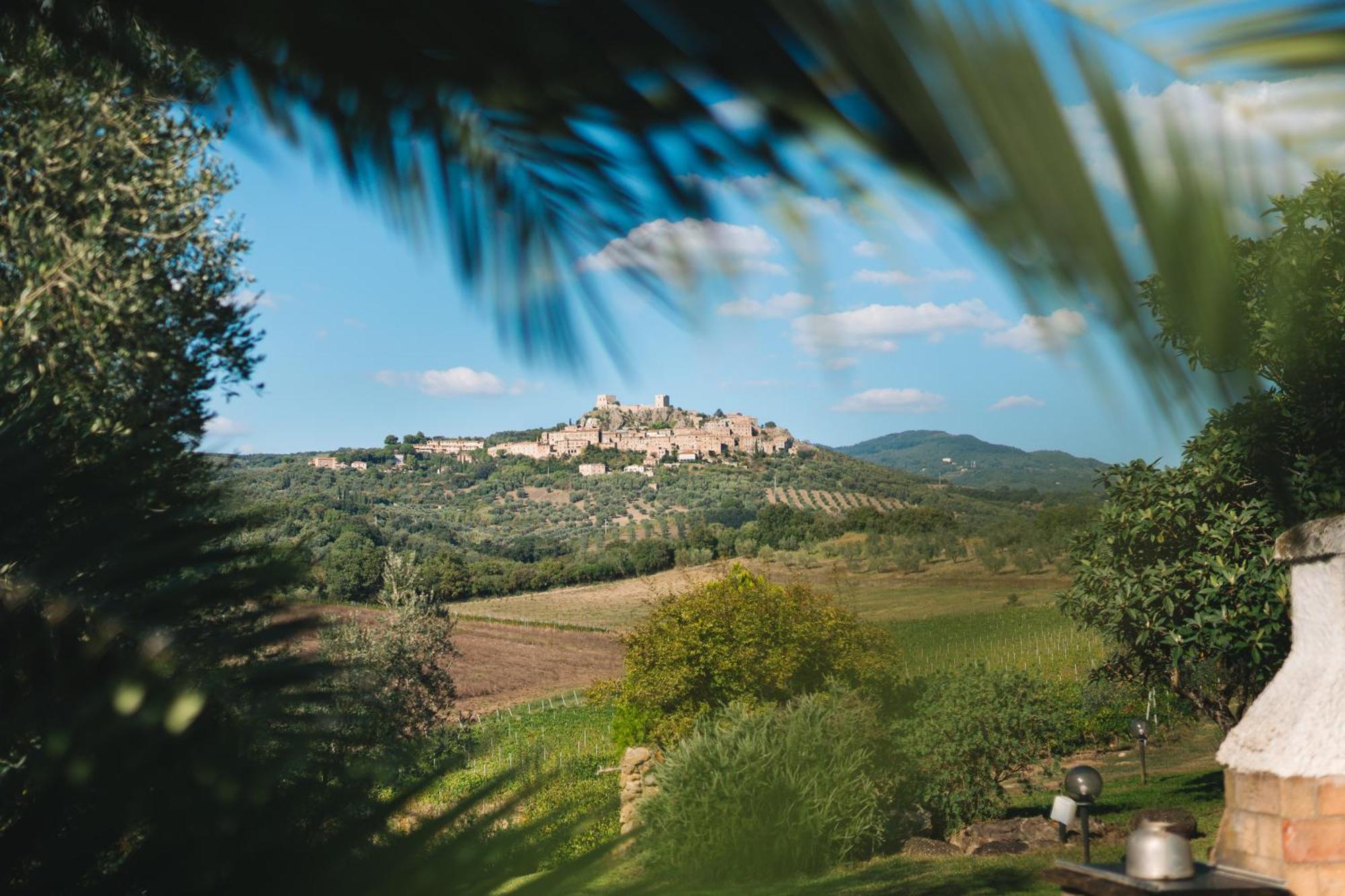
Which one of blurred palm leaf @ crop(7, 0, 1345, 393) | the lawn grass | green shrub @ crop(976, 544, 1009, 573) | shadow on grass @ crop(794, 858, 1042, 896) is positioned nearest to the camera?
blurred palm leaf @ crop(7, 0, 1345, 393)

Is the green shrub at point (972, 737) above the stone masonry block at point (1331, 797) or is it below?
below

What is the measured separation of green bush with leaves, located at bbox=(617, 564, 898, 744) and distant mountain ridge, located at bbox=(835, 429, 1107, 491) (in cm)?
1078

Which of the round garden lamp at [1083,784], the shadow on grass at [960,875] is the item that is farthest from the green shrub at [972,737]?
the round garden lamp at [1083,784]

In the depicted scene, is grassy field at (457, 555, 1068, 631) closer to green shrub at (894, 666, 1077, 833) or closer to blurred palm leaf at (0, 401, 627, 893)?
blurred palm leaf at (0, 401, 627, 893)

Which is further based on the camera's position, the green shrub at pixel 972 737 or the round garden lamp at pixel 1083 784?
the green shrub at pixel 972 737

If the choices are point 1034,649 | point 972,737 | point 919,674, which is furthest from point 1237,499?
point 1034,649

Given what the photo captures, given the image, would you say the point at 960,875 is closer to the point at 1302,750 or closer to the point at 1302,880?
the point at 1302,880

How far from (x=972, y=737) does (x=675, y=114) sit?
12.6 meters

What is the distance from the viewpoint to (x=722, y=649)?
526 inches

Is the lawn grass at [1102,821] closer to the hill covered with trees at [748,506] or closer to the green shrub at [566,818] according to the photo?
the hill covered with trees at [748,506]

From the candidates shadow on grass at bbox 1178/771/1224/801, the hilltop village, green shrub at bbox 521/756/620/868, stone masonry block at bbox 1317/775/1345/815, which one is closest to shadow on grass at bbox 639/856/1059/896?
stone masonry block at bbox 1317/775/1345/815

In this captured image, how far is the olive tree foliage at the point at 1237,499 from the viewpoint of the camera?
10.0 inches

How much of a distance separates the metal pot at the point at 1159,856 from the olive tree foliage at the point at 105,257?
3.15m

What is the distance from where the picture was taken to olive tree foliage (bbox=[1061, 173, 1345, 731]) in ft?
0.84
